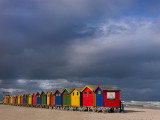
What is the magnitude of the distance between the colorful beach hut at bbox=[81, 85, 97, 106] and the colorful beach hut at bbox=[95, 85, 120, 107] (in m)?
1.65

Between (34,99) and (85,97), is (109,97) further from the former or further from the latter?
(34,99)

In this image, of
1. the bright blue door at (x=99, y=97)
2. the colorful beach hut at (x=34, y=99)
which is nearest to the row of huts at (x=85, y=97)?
the bright blue door at (x=99, y=97)

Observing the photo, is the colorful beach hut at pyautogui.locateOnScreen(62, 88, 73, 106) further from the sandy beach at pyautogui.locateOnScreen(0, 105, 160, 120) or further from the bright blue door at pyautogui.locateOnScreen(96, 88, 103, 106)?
the sandy beach at pyautogui.locateOnScreen(0, 105, 160, 120)

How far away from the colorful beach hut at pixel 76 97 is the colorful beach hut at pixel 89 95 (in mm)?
1241

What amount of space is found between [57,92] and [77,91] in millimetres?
10947

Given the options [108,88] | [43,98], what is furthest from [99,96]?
[43,98]

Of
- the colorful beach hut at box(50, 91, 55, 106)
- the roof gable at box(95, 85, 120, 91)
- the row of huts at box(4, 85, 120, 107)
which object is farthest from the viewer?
the colorful beach hut at box(50, 91, 55, 106)

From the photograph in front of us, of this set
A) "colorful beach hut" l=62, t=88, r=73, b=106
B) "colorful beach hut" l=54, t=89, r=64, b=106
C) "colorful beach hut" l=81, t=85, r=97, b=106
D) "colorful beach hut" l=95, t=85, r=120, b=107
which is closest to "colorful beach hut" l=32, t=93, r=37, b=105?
"colorful beach hut" l=54, t=89, r=64, b=106

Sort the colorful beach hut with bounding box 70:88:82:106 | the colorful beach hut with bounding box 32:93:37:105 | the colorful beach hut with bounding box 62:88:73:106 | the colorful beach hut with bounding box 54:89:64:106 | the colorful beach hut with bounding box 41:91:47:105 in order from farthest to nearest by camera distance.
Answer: the colorful beach hut with bounding box 32:93:37:105
the colorful beach hut with bounding box 41:91:47:105
the colorful beach hut with bounding box 54:89:64:106
the colorful beach hut with bounding box 62:88:73:106
the colorful beach hut with bounding box 70:88:82:106

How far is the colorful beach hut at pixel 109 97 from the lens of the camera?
3797 centimetres

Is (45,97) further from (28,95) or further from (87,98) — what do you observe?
(87,98)

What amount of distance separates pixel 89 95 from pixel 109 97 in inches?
190

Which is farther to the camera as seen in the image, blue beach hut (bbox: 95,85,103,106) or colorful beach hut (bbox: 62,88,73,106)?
colorful beach hut (bbox: 62,88,73,106)

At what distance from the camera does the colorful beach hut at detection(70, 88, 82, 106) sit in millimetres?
43719
